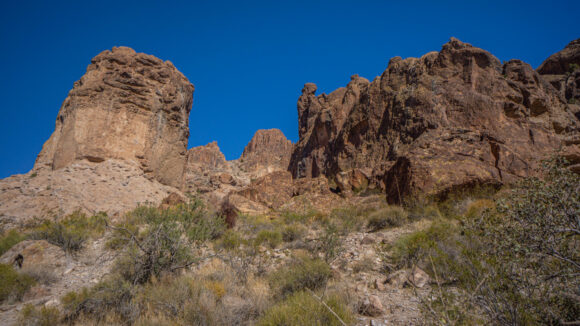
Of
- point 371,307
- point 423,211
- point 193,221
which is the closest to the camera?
point 371,307

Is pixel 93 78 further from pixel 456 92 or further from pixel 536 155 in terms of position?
pixel 536 155

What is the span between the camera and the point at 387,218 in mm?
7836

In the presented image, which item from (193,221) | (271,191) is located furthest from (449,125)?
(193,221)

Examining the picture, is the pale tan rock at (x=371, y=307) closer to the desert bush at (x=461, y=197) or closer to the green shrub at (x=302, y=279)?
the green shrub at (x=302, y=279)

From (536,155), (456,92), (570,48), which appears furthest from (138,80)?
(570,48)

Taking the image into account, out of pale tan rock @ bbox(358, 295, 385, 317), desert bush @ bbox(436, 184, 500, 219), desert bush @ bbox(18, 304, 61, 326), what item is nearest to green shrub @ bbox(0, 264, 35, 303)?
desert bush @ bbox(18, 304, 61, 326)

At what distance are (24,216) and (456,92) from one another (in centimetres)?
2096

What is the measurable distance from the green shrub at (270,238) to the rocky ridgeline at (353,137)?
3.61 m

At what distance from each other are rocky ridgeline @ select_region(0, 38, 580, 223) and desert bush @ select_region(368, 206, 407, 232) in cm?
104

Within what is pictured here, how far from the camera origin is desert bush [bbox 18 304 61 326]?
11.9 ft

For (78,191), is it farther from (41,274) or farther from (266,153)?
(266,153)

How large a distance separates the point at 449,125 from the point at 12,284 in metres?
14.7

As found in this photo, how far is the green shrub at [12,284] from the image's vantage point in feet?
15.2

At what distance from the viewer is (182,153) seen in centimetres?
2209
